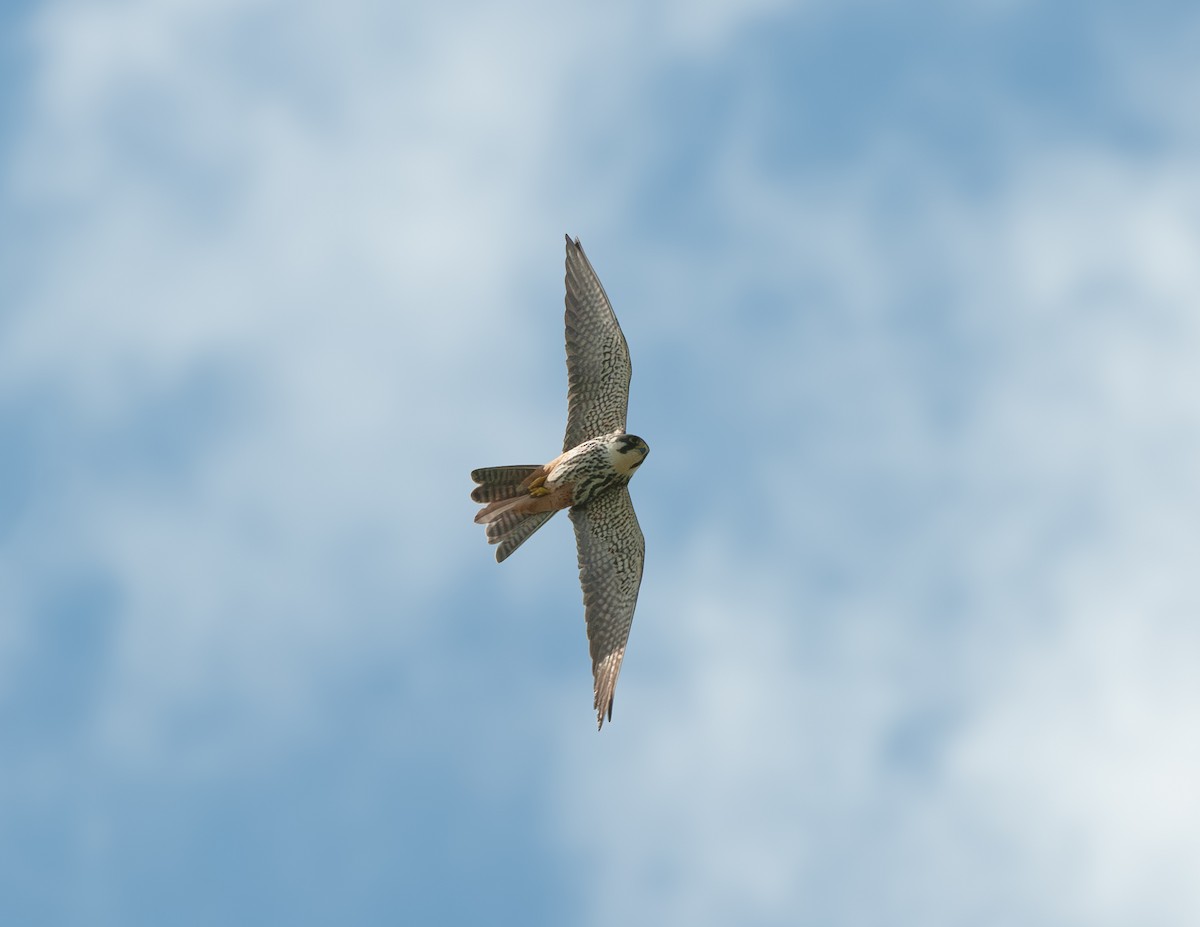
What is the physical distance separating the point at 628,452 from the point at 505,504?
127 cm

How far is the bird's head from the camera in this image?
13.7 m

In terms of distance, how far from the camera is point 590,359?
45.4 ft

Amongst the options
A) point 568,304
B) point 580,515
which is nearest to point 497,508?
point 580,515

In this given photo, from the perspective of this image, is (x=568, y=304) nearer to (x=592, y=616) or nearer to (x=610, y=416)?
(x=610, y=416)

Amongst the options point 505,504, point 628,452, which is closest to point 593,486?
point 628,452

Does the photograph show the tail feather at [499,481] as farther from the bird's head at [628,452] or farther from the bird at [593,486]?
the bird's head at [628,452]

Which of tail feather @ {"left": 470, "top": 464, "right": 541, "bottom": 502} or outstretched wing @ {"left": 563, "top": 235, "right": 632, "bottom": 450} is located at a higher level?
outstretched wing @ {"left": 563, "top": 235, "right": 632, "bottom": 450}

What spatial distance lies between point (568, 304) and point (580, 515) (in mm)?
1999

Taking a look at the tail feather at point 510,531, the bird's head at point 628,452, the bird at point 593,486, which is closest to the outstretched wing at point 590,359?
the bird at point 593,486

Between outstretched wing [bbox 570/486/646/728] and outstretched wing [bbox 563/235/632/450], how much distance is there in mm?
677

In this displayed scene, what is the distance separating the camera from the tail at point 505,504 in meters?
13.9

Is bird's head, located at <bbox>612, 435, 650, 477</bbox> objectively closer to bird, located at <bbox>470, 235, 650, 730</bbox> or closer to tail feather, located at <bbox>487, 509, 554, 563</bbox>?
bird, located at <bbox>470, 235, 650, 730</bbox>

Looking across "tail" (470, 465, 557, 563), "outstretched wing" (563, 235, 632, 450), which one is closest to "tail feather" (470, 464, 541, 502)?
"tail" (470, 465, 557, 563)

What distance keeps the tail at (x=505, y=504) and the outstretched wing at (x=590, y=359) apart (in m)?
0.58
